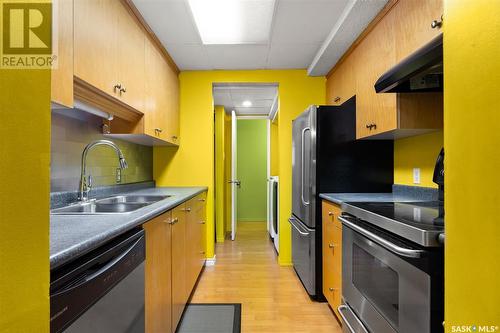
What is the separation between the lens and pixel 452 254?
651 millimetres

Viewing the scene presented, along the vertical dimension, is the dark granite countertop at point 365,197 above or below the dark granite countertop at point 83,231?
below

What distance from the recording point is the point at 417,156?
188 cm

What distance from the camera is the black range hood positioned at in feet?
3.38

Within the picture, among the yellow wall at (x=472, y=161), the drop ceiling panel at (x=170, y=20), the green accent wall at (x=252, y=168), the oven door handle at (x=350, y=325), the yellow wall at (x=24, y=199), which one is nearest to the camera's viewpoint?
the yellow wall at (x=24, y=199)

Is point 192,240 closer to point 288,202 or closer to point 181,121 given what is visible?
point 288,202

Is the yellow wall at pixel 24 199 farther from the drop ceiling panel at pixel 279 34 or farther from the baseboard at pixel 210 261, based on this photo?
the baseboard at pixel 210 261

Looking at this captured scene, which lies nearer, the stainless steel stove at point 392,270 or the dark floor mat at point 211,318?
the stainless steel stove at point 392,270

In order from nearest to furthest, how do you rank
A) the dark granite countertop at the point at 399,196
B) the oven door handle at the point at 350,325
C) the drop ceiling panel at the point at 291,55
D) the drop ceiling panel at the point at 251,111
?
the oven door handle at the point at 350,325 < the dark granite countertop at the point at 399,196 < the drop ceiling panel at the point at 291,55 < the drop ceiling panel at the point at 251,111

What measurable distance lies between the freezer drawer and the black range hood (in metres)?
1.27

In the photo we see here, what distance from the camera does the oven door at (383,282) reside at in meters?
0.89

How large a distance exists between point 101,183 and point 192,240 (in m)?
0.86

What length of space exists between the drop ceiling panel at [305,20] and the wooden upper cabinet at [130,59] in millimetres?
1064

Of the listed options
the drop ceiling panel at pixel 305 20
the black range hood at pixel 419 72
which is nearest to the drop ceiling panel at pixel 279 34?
the drop ceiling panel at pixel 305 20

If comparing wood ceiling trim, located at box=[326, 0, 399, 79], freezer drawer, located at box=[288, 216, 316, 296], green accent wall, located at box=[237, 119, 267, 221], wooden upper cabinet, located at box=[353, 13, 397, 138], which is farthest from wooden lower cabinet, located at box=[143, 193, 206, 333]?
green accent wall, located at box=[237, 119, 267, 221]
